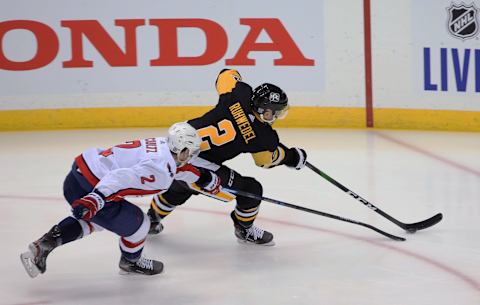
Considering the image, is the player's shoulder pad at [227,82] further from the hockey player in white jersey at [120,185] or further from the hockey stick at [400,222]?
the hockey player in white jersey at [120,185]


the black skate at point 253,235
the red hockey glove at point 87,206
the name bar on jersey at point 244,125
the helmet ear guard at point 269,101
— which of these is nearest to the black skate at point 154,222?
the black skate at point 253,235

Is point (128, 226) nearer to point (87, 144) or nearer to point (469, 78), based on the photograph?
point (87, 144)

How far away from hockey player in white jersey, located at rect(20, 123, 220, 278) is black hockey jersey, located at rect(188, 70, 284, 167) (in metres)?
0.45

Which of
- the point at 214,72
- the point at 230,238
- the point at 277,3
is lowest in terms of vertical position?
the point at 230,238

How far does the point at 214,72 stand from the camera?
8.48 m

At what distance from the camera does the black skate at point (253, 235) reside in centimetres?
488

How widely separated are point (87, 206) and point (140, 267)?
2.16 ft

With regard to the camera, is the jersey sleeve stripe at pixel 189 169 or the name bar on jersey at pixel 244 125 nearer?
the jersey sleeve stripe at pixel 189 169

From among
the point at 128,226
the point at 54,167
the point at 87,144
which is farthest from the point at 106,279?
the point at 87,144

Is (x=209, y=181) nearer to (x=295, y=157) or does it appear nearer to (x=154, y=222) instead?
(x=295, y=157)

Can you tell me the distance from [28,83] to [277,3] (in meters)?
2.24

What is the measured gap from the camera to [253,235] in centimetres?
488

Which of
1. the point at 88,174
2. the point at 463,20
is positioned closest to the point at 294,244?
the point at 88,174

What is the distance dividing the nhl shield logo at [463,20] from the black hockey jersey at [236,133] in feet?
12.2
